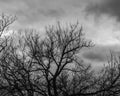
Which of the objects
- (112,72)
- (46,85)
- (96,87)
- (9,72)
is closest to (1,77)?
(9,72)

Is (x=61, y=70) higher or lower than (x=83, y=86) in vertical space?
higher

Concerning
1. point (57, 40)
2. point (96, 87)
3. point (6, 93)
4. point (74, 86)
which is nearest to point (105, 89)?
point (96, 87)

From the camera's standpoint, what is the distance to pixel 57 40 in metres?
20.4

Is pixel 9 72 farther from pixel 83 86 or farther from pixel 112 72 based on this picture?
pixel 112 72

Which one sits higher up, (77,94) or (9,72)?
(9,72)

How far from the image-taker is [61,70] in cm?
1938

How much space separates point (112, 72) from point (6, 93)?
8.75 m

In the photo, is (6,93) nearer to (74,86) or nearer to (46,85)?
(46,85)

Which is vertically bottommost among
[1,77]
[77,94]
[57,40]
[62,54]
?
[77,94]

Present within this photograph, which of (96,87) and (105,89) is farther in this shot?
(96,87)

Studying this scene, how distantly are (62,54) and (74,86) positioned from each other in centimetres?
313

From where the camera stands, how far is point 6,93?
17.9 metres

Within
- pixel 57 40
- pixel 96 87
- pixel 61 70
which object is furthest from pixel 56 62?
pixel 96 87

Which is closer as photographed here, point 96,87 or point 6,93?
point 6,93
